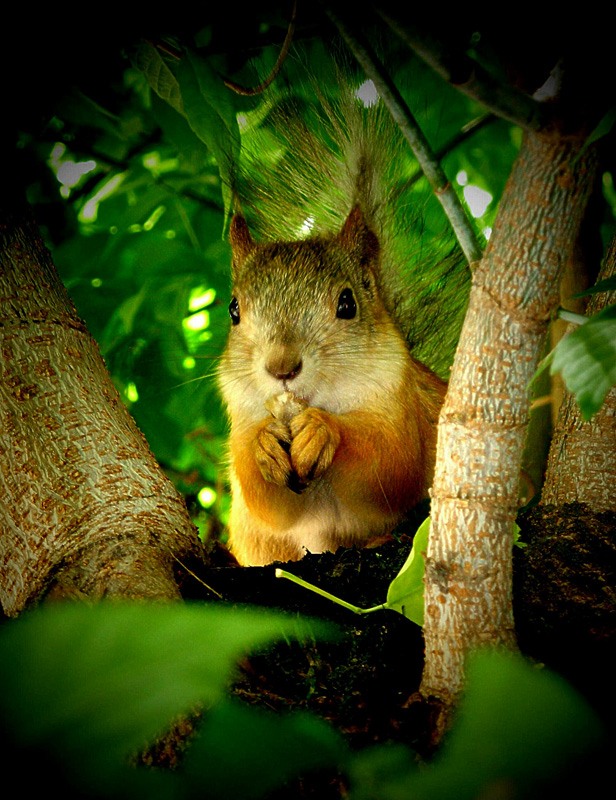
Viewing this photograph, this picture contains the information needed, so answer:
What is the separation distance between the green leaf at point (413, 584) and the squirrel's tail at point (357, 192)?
1.13 m

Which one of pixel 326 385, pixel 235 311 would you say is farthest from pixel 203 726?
pixel 235 311

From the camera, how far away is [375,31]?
4.06ft

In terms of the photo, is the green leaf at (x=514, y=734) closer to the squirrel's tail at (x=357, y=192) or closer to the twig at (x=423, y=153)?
the twig at (x=423, y=153)

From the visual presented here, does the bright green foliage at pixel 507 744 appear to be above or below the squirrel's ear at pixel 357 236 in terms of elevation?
below

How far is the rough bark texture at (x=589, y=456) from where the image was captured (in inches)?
47.8

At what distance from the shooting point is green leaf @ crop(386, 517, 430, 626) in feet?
2.81

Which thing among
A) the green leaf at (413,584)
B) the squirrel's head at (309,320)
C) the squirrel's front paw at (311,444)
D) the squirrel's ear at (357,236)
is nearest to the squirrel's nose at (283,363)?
the squirrel's head at (309,320)

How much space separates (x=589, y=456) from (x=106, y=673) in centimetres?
100

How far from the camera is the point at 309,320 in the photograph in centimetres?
167

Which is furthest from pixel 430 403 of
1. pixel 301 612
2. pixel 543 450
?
pixel 301 612

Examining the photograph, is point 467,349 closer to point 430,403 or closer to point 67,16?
point 67,16

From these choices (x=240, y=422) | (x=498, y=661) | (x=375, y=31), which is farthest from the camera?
(x=240, y=422)

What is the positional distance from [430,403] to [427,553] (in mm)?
1086

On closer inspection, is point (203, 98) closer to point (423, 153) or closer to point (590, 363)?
point (423, 153)
